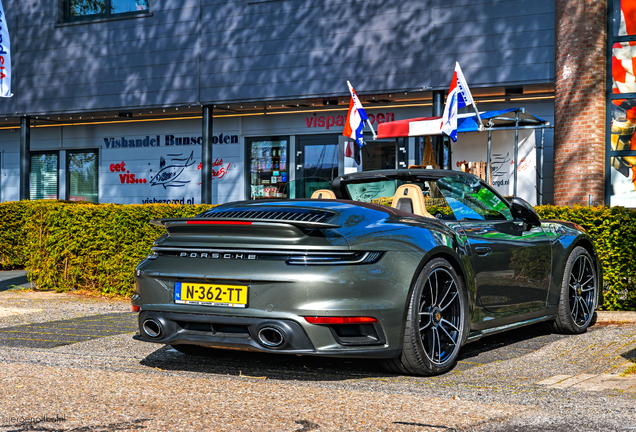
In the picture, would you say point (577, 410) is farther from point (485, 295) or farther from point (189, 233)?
point (189, 233)

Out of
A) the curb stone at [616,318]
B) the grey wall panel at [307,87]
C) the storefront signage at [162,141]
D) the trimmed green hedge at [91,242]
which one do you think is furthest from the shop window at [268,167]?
the curb stone at [616,318]

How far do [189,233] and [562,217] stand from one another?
4375 mm

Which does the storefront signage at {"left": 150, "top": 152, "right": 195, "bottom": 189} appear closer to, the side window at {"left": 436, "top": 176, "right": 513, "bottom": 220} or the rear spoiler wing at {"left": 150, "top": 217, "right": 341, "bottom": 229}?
the side window at {"left": 436, "top": 176, "right": 513, "bottom": 220}

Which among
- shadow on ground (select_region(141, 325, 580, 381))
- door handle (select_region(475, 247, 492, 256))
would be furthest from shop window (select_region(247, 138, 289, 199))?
door handle (select_region(475, 247, 492, 256))

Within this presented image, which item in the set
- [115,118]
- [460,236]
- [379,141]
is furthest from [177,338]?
[115,118]

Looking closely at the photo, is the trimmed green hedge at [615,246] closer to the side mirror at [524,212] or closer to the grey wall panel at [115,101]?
the side mirror at [524,212]

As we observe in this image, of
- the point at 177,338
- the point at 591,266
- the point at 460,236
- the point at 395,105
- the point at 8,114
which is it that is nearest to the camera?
the point at 177,338

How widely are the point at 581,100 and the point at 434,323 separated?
8.57 meters

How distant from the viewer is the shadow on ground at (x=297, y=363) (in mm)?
4676

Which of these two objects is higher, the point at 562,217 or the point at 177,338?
the point at 562,217

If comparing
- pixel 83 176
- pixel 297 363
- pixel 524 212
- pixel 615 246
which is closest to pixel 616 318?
pixel 615 246

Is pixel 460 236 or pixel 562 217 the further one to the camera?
pixel 562 217

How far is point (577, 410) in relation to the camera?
370cm

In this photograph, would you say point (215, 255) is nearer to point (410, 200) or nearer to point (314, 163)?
point (410, 200)
